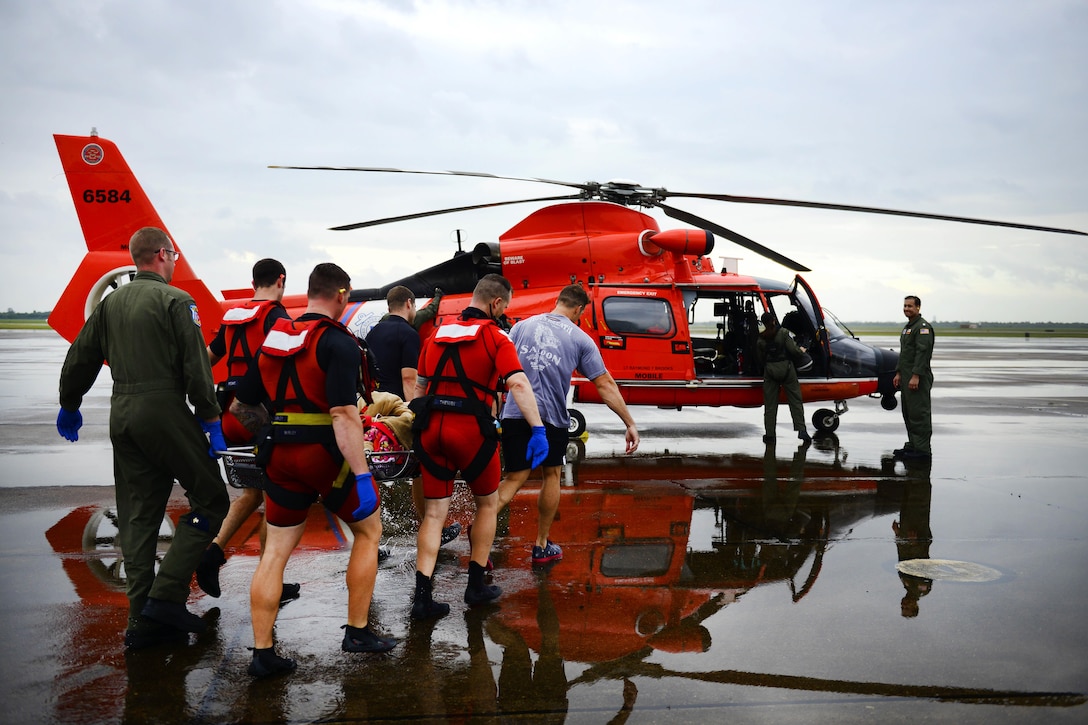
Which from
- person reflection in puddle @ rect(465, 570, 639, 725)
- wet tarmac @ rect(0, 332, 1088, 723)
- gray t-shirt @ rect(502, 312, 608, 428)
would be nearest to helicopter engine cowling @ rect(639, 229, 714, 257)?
wet tarmac @ rect(0, 332, 1088, 723)

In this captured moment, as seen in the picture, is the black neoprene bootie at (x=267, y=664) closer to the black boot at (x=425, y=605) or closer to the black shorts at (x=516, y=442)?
the black boot at (x=425, y=605)

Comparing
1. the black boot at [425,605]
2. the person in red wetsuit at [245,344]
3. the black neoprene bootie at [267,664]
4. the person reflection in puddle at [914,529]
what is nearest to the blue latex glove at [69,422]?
the person in red wetsuit at [245,344]

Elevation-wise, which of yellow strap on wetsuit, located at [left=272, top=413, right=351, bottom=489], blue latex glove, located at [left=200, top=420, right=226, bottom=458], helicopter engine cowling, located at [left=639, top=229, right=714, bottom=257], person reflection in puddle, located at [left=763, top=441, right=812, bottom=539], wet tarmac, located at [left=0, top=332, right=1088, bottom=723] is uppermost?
helicopter engine cowling, located at [left=639, top=229, right=714, bottom=257]

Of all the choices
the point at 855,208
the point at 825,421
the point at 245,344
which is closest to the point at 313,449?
the point at 245,344

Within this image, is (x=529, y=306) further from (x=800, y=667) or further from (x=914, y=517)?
(x=800, y=667)

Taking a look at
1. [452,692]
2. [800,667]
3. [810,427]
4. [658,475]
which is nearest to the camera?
[452,692]

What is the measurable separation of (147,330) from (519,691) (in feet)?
7.95

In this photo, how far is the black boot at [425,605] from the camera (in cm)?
426

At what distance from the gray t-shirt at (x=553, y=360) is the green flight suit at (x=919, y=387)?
17.1 feet

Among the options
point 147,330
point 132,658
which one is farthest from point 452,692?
point 147,330

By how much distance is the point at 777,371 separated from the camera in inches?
413

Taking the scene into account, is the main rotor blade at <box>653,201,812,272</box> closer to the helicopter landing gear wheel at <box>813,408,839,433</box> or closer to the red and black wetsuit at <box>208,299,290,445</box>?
the helicopter landing gear wheel at <box>813,408,839,433</box>

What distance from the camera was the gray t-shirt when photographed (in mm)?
5328

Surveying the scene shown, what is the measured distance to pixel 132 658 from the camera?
12.2ft
